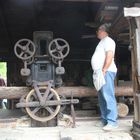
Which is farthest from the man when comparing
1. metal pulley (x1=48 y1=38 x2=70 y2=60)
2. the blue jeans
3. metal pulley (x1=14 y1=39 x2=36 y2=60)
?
metal pulley (x1=14 y1=39 x2=36 y2=60)

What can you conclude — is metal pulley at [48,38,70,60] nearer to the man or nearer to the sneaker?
the man

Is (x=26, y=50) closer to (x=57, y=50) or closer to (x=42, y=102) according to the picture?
(x=57, y=50)

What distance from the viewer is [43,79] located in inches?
249

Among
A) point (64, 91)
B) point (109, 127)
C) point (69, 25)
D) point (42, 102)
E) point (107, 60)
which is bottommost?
point (109, 127)

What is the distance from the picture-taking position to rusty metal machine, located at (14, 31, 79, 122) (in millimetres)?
6043

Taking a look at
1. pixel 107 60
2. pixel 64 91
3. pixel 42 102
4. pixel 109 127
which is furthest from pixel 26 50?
pixel 109 127

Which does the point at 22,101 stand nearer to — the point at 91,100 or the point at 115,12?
the point at 115,12

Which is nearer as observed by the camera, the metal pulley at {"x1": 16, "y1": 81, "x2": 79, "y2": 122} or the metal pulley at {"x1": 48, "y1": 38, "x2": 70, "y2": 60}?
the metal pulley at {"x1": 16, "y1": 81, "x2": 79, "y2": 122}

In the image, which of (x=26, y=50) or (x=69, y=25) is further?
(x=69, y=25)

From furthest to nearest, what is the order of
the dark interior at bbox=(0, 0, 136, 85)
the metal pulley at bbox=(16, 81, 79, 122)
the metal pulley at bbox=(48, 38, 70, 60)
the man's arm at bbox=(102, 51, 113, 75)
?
the dark interior at bbox=(0, 0, 136, 85), the metal pulley at bbox=(48, 38, 70, 60), the metal pulley at bbox=(16, 81, 79, 122), the man's arm at bbox=(102, 51, 113, 75)

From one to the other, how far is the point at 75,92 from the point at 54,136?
1.41 m

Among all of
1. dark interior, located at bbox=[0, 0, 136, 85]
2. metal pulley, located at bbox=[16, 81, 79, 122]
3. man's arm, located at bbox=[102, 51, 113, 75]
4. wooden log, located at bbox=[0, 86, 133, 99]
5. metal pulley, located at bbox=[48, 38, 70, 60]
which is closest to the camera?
man's arm, located at bbox=[102, 51, 113, 75]

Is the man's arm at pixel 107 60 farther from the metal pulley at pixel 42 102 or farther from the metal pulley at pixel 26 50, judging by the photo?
the metal pulley at pixel 26 50

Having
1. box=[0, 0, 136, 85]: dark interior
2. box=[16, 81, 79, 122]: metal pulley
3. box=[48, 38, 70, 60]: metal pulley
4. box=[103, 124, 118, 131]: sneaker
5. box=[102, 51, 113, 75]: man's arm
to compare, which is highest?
box=[0, 0, 136, 85]: dark interior
